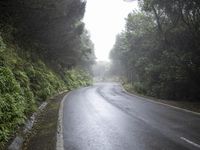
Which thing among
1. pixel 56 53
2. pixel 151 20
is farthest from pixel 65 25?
pixel 151 20

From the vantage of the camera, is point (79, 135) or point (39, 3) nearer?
point (79, 135)

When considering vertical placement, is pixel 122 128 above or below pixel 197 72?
below

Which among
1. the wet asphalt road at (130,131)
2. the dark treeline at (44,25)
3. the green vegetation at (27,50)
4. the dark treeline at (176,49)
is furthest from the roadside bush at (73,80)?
the wet asphalt road at (130,131)

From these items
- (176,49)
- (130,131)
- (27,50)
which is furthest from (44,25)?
(130,131)

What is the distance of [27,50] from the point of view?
26.0 m

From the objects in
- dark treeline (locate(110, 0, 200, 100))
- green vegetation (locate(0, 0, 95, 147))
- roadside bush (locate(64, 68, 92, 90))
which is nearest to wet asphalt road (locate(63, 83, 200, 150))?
green vegetation (locate(0, 0, 95, 147))

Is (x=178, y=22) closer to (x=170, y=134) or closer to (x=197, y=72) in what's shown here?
(x=197, y=72)

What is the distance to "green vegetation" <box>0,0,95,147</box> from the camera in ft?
36.2

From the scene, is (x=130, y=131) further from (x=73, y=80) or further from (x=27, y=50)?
(x=73, y=80)

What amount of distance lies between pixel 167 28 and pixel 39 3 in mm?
13449

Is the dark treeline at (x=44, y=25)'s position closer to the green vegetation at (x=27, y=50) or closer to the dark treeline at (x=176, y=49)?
the green vegetation at (x=27, y=50)

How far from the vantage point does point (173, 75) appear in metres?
21.8

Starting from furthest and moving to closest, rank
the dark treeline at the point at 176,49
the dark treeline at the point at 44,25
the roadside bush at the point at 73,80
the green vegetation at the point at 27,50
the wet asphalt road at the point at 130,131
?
the roadside bush at the point at 73,80
the dark treeline at the point at 176,49
the dark treeline at the point at 44,25
the green vegetation at the point at 27,50
the wet asphalt road at the point at 130,131

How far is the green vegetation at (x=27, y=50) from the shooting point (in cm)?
1104
